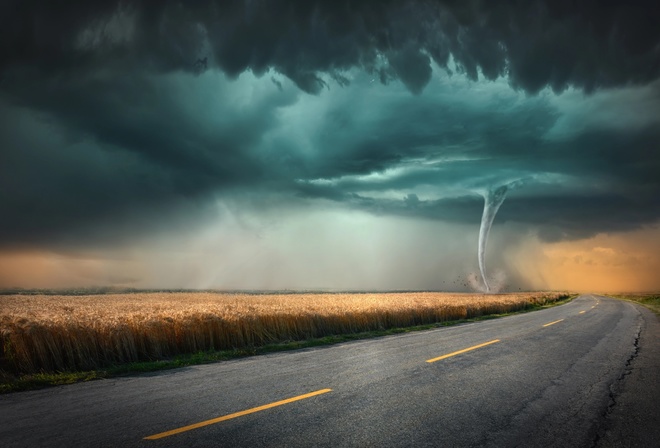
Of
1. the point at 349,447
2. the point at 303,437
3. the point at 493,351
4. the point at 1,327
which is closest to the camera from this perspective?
the point at 349,447

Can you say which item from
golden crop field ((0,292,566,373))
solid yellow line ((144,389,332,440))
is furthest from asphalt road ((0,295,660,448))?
golden crop field ((0,292,566,373))

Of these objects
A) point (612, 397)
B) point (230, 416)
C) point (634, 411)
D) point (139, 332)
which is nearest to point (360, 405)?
point (230, 416)

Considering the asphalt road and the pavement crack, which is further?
the pavement crack

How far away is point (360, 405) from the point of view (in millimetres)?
6188

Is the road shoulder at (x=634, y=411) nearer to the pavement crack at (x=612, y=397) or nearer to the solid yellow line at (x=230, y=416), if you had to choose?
the pavement crack at (x=612, y=397)

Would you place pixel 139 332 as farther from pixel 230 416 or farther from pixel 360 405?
pixel 360 405

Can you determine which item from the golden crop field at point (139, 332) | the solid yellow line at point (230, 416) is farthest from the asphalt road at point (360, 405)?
the golden crop field at point (139, 332)

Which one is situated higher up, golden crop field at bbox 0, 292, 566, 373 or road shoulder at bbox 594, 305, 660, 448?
golden crop field at bbox 0, 292, 566, 373

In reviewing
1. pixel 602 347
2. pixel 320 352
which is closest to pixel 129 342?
pixel 320 352

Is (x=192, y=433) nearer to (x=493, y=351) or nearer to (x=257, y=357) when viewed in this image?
(x=257, y=357)

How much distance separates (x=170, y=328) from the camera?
12.6 meters

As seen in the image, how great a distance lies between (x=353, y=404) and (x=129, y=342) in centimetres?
822

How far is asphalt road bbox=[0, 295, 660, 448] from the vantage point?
5.00 meters

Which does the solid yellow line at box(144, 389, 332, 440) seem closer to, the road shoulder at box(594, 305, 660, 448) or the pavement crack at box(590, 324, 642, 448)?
the pavement crack at box(590, 324, 642, 448)
